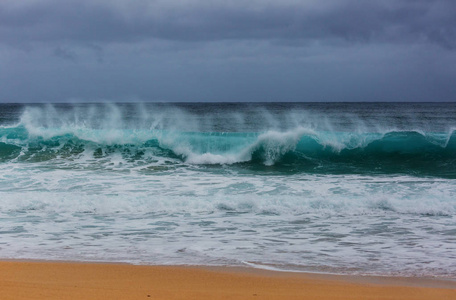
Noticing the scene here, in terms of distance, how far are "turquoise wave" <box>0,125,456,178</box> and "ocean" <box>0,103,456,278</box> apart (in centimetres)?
5

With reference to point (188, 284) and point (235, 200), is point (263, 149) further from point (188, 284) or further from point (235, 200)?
point (188, 284)

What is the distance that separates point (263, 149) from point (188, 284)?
11243 millimetres

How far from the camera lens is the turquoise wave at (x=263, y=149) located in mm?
14922

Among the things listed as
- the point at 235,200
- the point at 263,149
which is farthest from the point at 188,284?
the point at 263,149

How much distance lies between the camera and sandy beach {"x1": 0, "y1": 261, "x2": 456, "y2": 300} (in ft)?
14.5

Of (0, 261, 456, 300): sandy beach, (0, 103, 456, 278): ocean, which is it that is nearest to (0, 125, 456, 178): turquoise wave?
(0, 103, 456, 278): ocean

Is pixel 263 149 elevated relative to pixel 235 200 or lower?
elevated

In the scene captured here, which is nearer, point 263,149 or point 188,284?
point 188,284

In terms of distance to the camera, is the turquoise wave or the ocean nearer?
A: the ocean

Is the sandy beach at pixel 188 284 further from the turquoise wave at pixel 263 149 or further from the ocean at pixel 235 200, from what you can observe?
the turquoise wave at pixel 263 149

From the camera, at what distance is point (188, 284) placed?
4.77 m

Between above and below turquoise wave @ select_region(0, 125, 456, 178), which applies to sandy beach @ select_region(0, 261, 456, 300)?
below

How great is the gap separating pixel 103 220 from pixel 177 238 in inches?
69.0

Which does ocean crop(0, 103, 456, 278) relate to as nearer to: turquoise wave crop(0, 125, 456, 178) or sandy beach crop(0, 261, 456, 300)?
turquoise wave crop(0, 125, 456, 178)
